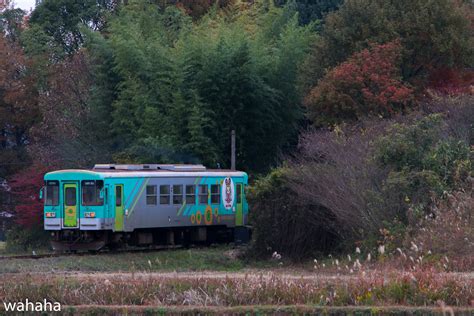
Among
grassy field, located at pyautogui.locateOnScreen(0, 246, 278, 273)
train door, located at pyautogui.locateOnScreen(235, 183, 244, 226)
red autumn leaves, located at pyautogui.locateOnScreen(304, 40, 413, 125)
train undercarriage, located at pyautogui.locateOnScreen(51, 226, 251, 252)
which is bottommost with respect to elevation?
grassy field, located at pyautogui.locateOnScreen(0, 246, 278, 273)

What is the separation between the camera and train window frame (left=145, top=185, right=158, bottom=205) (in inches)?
1081

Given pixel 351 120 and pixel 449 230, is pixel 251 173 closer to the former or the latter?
pixel 351 120

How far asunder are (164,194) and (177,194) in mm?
531

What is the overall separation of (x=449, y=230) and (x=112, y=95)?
19584 mm

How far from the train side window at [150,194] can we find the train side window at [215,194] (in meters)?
2.35

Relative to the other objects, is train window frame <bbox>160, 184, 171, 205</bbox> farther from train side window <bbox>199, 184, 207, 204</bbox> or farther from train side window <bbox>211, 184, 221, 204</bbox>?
train side window <bbox>211, 184, 221, 204</bbox>

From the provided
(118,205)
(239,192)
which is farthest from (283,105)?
(118,205)

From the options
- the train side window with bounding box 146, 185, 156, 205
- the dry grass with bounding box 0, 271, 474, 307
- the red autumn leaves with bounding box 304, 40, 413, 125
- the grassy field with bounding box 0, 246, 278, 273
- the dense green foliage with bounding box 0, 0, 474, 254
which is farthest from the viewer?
the red autumn leaves with bounding box 304, 40, 413, 125

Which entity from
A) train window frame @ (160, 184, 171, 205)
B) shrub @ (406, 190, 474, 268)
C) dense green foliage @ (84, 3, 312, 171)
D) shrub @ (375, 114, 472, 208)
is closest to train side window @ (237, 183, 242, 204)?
train window frame @ (160, 184, 171, 205)

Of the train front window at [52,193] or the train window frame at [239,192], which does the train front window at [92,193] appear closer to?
the train front window at [52,193]

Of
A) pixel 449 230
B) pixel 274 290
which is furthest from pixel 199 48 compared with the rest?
pixel 274 290

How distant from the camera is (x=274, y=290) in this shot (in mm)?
13703

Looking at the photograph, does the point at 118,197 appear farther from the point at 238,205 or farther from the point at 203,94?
the point at 203,94

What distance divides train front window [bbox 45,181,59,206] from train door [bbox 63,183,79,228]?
325 millimetres
